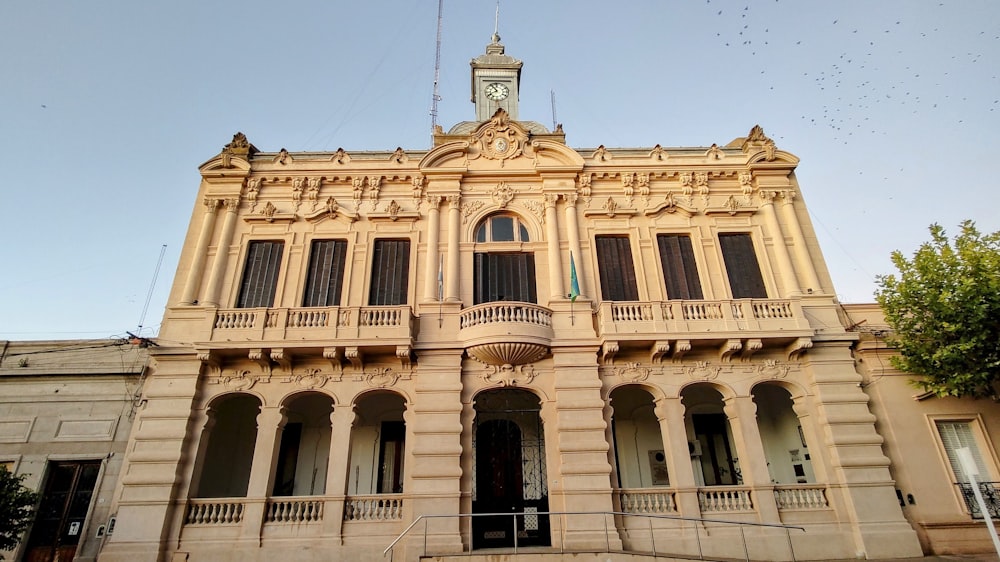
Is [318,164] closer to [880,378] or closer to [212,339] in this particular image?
[212,339]

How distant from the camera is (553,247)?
17.7 meters

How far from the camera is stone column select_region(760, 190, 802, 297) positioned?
17297 millimetres

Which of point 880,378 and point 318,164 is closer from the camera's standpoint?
point 880,378

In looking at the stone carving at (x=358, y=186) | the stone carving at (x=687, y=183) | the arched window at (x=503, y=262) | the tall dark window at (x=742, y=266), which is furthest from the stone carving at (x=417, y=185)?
the tall dark window at (x=742, y=266)

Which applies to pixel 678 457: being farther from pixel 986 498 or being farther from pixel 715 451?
pixel 986 498

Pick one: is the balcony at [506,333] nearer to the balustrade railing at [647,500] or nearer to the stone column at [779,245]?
the balustrade railing at [647,500]

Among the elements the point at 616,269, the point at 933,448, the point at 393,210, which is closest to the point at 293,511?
the point at 393,210

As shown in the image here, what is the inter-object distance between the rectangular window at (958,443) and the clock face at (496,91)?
20.6 metres

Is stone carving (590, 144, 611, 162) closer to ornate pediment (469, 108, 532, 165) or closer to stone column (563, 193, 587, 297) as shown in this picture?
stone column (563, 193, 587, 297)

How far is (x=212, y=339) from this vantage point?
15414 mm

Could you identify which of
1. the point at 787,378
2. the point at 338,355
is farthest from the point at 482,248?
the point at 787,378

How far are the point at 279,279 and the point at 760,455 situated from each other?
15947mm

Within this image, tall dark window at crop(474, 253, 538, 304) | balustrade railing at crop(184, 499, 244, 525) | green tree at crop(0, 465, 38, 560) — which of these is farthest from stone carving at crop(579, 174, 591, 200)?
green tree at crop(0, 465, 38, 560)

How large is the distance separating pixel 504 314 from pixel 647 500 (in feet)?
21.5
